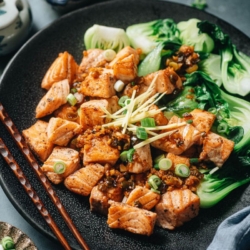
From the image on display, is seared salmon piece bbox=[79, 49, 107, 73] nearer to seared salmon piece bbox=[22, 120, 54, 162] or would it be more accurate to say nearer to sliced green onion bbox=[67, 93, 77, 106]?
sliced green onion bbox=[67, 93, 77, 106]

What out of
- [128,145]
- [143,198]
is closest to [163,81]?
[128,145]

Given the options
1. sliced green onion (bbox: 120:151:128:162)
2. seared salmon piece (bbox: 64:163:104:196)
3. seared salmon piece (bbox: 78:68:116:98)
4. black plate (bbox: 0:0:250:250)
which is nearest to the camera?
black plate (bbox: 0:0:250:250)

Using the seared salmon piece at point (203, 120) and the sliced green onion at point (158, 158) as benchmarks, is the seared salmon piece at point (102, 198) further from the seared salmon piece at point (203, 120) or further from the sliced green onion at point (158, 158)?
the seared salmon piece at point (203, 120)

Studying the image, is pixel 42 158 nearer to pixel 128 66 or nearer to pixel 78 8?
pixel 128 66

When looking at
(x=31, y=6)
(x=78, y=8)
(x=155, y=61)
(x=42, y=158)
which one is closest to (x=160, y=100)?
(x=155, y=61)

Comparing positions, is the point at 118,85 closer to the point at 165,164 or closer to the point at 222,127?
the point at 165,164

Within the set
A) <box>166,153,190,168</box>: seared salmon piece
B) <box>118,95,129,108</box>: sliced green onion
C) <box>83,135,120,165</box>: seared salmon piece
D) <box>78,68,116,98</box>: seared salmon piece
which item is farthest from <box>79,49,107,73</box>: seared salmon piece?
<box>166,153,190,168</box>: seared salmon piece

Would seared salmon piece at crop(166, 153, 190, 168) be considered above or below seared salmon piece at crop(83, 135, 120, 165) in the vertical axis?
below
